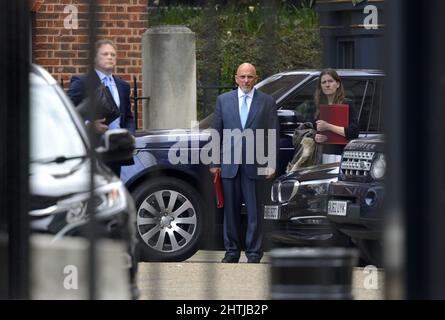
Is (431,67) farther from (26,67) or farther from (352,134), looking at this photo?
(26,67)

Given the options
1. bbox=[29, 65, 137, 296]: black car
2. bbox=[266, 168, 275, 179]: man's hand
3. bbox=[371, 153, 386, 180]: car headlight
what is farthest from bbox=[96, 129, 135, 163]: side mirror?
bbox=[266, 168, 275, 179]: man's hand

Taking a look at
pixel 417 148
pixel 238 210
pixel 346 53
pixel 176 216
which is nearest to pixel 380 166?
pixel 346 53

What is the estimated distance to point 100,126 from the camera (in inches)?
103

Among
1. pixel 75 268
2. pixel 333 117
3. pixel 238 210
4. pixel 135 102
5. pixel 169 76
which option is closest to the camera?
pixel 75 268

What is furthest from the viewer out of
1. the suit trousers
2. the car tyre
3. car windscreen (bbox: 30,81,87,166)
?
the car tyre

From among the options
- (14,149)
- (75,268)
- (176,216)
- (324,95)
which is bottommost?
(176,216)

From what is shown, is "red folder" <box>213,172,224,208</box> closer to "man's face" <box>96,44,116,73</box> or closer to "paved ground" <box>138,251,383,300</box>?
"paved ground" <box>138,251,383,300</box>

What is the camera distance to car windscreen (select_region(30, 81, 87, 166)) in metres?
2.58

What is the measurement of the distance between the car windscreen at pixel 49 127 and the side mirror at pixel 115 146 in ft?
0.16

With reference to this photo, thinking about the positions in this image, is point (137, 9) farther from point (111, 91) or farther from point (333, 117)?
point (333, 117)

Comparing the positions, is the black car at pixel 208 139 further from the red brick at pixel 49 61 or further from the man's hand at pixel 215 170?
the red brick at pixel 49 61

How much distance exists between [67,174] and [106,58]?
10.3 inches

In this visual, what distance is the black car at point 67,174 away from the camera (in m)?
2.54

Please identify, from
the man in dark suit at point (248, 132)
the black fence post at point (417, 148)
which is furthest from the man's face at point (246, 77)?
the black fence post at point (417, 148)
